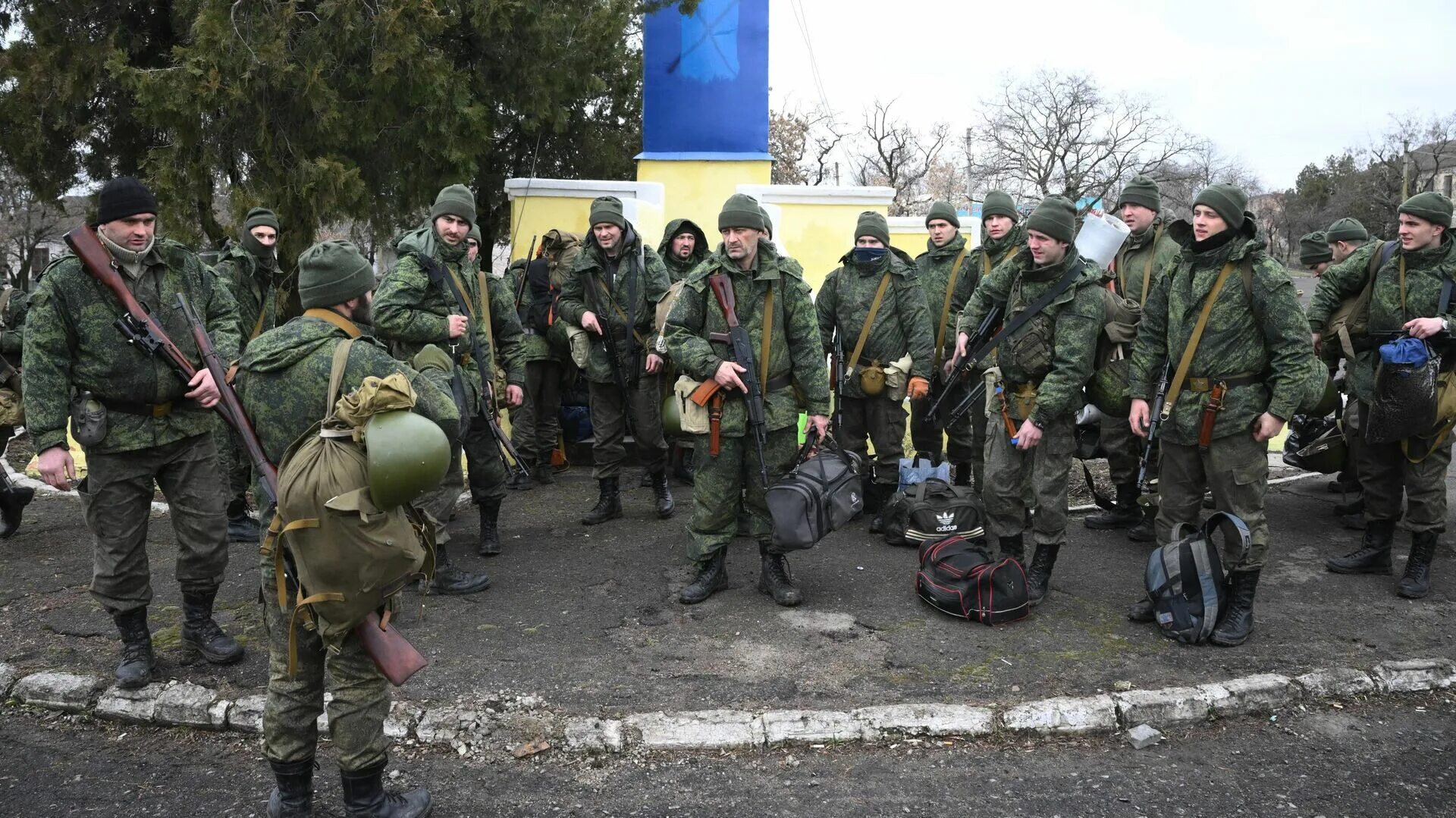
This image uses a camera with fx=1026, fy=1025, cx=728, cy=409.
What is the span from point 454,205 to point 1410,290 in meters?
5.35

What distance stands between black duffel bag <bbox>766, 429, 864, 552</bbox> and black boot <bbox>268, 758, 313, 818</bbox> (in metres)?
2.44

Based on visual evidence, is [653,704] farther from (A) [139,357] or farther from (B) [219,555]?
(A) [139,357]

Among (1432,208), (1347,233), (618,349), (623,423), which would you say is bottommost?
(623,423)

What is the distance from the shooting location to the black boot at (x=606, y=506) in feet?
23.2

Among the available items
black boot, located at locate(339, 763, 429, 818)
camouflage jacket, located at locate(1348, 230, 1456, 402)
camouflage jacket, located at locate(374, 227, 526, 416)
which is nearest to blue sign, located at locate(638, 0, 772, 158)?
camouflage jacket, located at locate(374, 227, 526, 416)

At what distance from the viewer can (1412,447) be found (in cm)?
561

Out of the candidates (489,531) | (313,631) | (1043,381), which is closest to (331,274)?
(313,631)

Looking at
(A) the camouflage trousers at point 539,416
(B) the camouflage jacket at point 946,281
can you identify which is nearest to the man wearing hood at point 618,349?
(A) the camouflage trousers at point 539,416

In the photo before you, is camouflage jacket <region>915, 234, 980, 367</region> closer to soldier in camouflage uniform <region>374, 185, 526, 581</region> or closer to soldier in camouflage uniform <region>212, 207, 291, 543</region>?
soldier in camouflage uniform <region>374, 185, 526, 581</region>

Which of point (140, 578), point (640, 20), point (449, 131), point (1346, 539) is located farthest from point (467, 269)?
point (640, 20)

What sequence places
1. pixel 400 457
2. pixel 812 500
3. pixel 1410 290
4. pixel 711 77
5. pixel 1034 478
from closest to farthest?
pixel 400 457, pixel 812 500, pixel 1034 478, pixel 1410 290, pixel 711 77

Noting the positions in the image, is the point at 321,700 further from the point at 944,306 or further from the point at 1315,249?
the point at 1315,249

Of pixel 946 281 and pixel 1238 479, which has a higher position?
pixel 946 281

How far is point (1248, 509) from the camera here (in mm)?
4895
